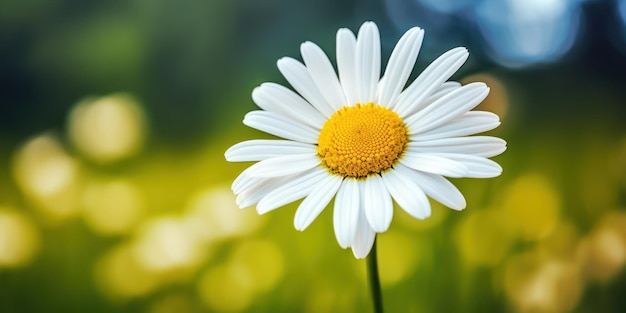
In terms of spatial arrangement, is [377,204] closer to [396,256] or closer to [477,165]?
[477,165]

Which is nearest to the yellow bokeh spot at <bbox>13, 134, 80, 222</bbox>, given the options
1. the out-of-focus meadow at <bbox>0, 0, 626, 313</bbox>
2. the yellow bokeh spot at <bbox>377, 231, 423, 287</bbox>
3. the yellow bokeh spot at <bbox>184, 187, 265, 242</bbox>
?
the out-of-focus meadow at <bbox>0, 0, 626, 313</bbox>

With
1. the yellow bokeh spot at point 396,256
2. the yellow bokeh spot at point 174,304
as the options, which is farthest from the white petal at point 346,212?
the yellow bokeh spot at point 174,304

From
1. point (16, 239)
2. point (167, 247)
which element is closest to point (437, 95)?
point (167, 247)

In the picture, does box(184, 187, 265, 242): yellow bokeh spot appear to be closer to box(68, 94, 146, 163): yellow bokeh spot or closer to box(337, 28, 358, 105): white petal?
box(68, 94, 146, 163): yellow bokeh spot

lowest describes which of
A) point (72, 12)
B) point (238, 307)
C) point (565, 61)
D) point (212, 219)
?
point (238, 307)

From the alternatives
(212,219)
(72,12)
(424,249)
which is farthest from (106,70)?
(424,249)

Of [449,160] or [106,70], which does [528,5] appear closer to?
[449,160]
